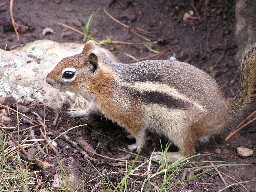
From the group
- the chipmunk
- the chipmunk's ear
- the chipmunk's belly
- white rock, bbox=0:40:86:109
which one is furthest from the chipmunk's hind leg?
white rock, bbox=0:40:86:109

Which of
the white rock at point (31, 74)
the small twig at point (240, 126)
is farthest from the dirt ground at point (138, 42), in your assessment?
the white rock at point (31, 74)

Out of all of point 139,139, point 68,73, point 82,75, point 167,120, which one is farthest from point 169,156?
point 68,73

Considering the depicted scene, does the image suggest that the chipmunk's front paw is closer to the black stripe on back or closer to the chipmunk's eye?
the black stripe on back

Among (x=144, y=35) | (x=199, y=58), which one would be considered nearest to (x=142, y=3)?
(x=144, y=35)

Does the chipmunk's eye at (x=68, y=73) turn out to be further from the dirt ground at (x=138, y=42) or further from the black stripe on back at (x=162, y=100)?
the black stripe on back at (x=162, y=100)

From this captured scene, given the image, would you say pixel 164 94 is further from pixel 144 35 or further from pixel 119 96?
pixel 144 35

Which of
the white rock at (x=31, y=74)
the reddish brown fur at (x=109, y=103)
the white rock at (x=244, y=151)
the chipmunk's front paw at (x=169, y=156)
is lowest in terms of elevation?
the chipmunk's front paw at (x=169, y=156)
